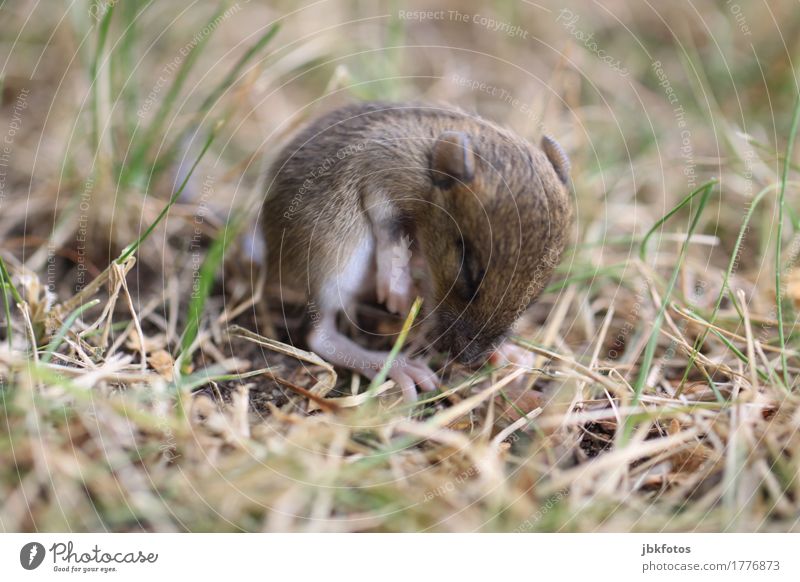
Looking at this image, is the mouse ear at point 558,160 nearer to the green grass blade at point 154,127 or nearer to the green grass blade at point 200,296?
the green grass blade at point 200,296

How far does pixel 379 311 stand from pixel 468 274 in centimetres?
76

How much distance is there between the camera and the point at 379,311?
3346mm

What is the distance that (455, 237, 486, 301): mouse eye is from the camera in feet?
8.72

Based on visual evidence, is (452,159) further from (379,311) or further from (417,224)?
(379,311)

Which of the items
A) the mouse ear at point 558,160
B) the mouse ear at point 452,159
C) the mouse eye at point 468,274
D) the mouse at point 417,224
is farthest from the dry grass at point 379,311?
the mouse ear at point 452,159

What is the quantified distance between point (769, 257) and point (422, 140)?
200 cm

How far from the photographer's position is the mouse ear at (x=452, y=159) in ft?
8.85

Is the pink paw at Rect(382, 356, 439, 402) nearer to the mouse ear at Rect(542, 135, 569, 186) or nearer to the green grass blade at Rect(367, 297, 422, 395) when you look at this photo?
the green grass blade at Rect(367, 297, 422, 395)

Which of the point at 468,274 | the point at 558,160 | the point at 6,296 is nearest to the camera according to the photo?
the point at 6,296

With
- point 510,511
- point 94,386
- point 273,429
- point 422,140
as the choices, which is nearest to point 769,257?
point 422,140

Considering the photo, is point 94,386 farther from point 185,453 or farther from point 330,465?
point 330,465

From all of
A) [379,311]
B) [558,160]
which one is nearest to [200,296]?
[379,311]

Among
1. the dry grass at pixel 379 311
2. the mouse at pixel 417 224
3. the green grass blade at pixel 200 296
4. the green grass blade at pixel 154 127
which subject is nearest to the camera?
the dry grass at pixel 379 311

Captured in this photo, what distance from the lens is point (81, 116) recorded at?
387 cm
